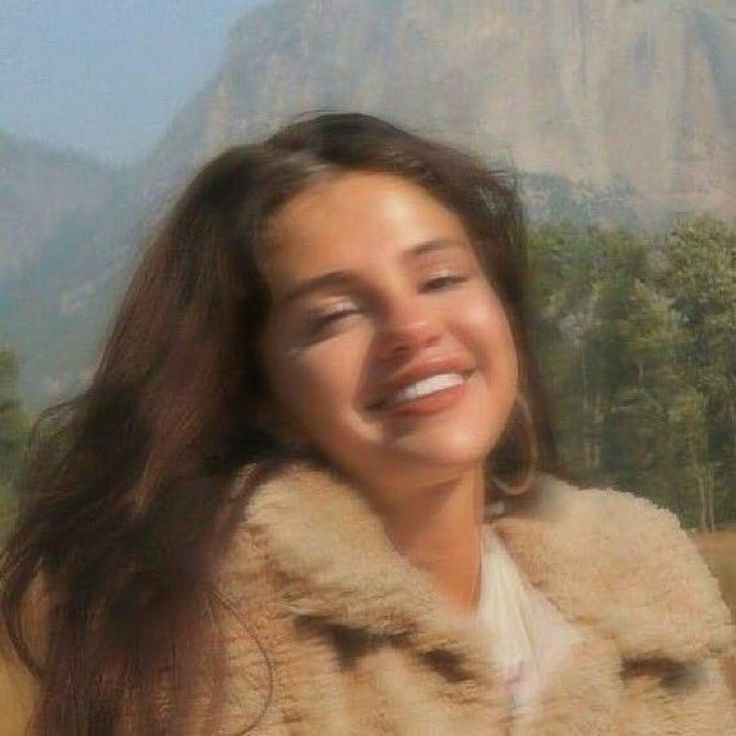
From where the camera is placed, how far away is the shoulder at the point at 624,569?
A: 908 millimetres

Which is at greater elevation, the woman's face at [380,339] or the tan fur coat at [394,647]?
the woman's face at [380,339]

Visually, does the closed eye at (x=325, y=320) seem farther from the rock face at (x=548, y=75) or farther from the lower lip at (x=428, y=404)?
the rock face at (x=548, y=75)

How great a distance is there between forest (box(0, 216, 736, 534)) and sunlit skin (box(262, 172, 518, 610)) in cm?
47

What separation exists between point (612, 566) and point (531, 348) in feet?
0.63

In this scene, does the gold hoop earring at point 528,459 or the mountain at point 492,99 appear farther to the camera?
the mountain at point 492,99

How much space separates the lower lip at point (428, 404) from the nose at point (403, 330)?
0.03 meters

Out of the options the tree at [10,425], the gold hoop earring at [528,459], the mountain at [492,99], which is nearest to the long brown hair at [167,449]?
the gold hoop earring at [528,459]

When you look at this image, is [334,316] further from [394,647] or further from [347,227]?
[394,647]

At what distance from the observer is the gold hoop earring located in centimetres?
99

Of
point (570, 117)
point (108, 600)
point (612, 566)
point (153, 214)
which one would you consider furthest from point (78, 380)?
point (570, 117)

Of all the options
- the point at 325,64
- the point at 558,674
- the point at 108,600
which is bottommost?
the point at 558,674

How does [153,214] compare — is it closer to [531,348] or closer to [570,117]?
[531,348]

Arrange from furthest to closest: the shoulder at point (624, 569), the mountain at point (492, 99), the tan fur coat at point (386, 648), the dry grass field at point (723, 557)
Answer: the mountain at point (492, 99)
the dry grass field at point (723, 557)
the shoulder at point (624, 569)
the tan fur coat at point (386, 648)

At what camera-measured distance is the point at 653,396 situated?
1334 mm
